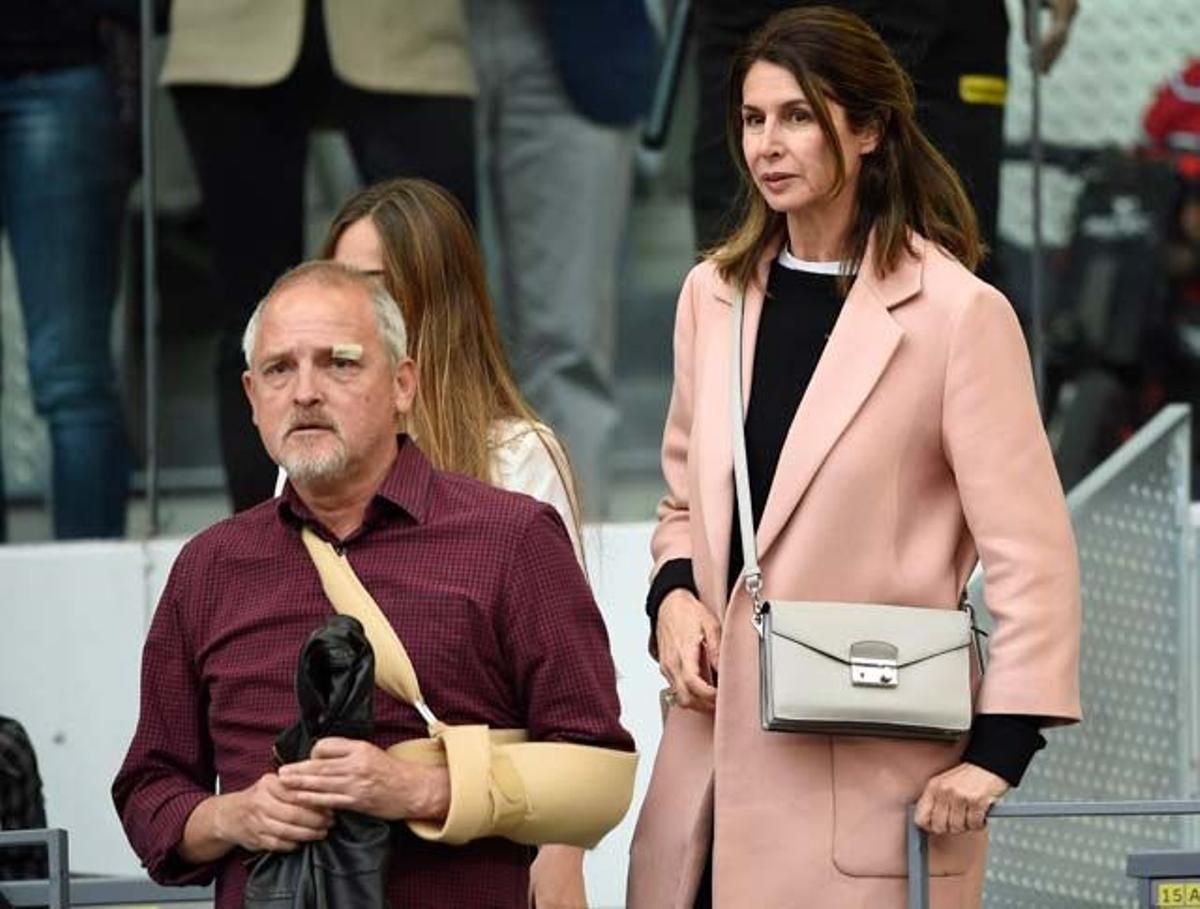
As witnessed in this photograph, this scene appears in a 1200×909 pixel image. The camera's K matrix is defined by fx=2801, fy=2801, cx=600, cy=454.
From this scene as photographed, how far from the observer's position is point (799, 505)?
3.96m

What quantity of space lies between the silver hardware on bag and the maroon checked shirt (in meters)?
0.33

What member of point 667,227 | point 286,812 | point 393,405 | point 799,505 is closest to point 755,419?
point 799,505

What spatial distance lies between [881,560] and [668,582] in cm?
36

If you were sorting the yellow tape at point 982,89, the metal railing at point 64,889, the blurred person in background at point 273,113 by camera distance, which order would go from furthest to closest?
1. the blurred person in background at point 273,113
2. the yellow tape at point 982,89
3. the metal railing at point 64,889

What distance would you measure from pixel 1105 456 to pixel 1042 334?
0.35 m

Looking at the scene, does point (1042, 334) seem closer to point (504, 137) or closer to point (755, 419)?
point (504, 137)

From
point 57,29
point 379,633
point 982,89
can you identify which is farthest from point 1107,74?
point 379,633

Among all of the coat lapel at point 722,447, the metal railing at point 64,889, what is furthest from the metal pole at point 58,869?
the coat lapel at point 722,447

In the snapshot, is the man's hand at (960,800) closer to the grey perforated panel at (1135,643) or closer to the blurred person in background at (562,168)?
the grey perforated panel at (1135,643)

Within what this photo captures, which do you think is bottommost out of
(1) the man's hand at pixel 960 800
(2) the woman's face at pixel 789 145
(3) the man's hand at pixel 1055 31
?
(1) the man's hand at pixel 960 800

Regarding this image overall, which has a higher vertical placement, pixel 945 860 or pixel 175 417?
pixel 175 417

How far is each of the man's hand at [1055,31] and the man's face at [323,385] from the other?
10.5 ft

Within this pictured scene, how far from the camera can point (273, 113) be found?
6.63 meters

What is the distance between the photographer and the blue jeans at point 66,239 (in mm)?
6832
